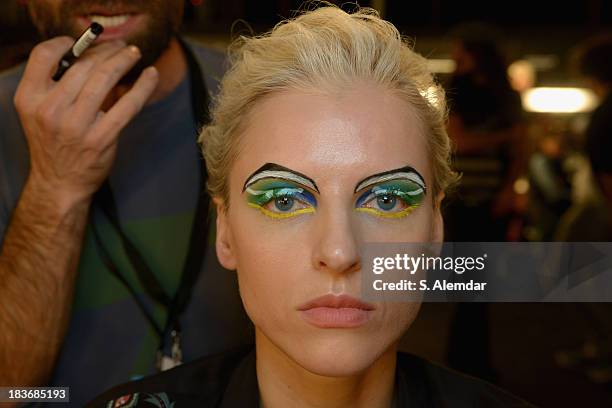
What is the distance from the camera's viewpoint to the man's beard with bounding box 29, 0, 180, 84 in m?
1.30

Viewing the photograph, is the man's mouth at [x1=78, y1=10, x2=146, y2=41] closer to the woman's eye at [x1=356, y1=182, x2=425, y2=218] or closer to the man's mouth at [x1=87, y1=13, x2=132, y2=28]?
the man's mouth at [x1=87, y1=13, x2=132, y2=28]

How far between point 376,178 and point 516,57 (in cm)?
350

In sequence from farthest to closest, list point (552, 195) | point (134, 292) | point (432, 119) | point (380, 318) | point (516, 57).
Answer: point (516, 57)
point (552, 195)
point (134, 292)
point (432, 119)
point (380, 318)

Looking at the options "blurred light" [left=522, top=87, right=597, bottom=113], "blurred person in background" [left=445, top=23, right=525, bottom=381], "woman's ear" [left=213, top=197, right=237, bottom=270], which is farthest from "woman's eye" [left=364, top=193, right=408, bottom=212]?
"blurred light" [left=522, top=87, right=597, bottom=113]

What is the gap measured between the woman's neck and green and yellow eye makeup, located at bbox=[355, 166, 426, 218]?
203mm

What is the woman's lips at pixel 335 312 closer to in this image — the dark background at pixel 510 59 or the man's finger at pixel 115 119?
the man's finger at pixel 115 119

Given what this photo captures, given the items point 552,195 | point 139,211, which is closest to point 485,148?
point 139,211

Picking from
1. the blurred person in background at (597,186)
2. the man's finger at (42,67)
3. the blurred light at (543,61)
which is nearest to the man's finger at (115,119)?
the man's finger at (42,67)

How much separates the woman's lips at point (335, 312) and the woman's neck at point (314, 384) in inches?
3.3

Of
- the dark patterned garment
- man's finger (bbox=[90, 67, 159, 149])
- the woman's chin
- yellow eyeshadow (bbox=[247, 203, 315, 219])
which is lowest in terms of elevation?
the dark patterned garment

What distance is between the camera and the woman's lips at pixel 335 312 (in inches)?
39.2

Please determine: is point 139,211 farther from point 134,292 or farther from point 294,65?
point 294,65

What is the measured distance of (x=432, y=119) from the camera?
44.6 inches

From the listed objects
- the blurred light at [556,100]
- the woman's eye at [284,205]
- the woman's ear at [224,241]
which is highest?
the blurred light at [556,100]
